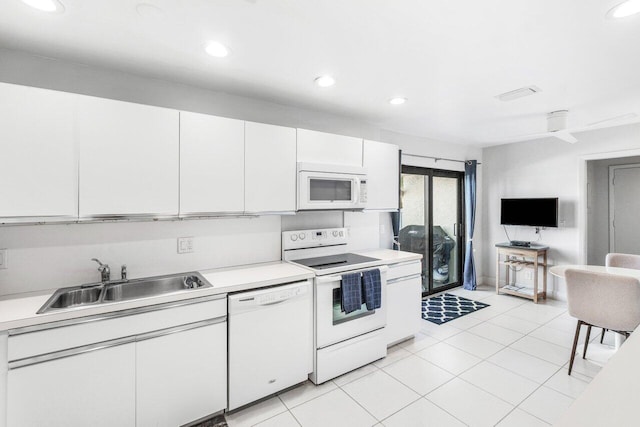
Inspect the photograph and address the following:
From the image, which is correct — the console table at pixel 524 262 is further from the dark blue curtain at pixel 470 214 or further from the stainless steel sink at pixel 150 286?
the stainless steel sink at pixel 150 286

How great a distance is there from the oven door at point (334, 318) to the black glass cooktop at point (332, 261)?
136 mm

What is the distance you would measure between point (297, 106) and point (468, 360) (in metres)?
3.07

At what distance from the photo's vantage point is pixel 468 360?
291 centimetres

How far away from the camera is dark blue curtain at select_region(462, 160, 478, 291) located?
5109 mm

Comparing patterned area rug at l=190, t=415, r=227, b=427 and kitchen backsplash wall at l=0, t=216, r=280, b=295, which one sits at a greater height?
kitchen backsplash wall at l=0, t=216, r=280, b=295

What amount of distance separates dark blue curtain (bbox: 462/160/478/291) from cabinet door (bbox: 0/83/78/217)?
523cm

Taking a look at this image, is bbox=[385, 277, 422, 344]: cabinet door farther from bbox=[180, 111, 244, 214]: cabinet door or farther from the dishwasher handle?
bbox=[180, 111, 244, 214]: cabinet door

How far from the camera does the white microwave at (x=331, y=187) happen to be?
2783 mm

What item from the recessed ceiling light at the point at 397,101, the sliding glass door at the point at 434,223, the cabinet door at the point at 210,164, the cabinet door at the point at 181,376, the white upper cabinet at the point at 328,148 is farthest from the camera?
the sliding glass door at the point at 434,223

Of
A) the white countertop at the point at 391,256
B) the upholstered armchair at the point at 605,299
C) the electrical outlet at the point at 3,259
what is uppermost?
the electrical outlet at the point at 3,259

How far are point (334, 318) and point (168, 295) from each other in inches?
53.7

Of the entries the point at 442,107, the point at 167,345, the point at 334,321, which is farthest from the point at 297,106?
the point at 167,345

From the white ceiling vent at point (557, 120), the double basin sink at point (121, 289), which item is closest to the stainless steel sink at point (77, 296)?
the double basin sink at point (121, 289)

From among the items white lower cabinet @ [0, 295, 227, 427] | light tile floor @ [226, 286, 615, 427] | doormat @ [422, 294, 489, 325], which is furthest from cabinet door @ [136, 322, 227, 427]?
doormat @ [422, 294, 489, 325]
